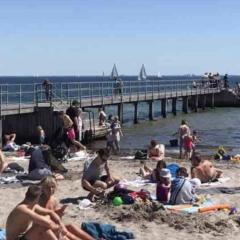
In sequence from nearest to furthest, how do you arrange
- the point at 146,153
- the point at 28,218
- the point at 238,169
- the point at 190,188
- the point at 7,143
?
1. the point at 28,218
2. the point at 190,188
3. the point at 238,169
4. the point at 146,153
5. the point at 7,143

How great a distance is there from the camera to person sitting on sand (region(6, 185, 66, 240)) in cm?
670

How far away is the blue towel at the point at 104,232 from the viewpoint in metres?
8.06

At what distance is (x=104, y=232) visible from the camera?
8133 millimetres

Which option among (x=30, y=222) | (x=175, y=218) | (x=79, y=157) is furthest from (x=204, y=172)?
(x=30, y=222)

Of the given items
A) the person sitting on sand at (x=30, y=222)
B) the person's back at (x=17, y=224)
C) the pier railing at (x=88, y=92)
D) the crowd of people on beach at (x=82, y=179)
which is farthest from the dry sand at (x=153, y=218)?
the pier railing at (x=88, y=92)

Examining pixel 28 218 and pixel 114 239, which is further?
pixel 114 239

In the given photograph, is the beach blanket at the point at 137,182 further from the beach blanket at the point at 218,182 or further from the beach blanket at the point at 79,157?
the beach blanket at the point at 79,157

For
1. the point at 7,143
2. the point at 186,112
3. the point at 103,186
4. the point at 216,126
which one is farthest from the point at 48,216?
the point at 186,112

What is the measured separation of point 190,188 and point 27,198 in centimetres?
415

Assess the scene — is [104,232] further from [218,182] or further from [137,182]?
[218,182]

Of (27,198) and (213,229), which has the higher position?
(27,198)

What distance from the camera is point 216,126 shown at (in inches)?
1433

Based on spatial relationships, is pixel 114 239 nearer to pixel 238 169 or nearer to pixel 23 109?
pixel 238 169

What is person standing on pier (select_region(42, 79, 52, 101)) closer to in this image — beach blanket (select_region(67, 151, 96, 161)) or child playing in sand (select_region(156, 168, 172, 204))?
beach blanket (select_region(67, 151, 96, 161))
